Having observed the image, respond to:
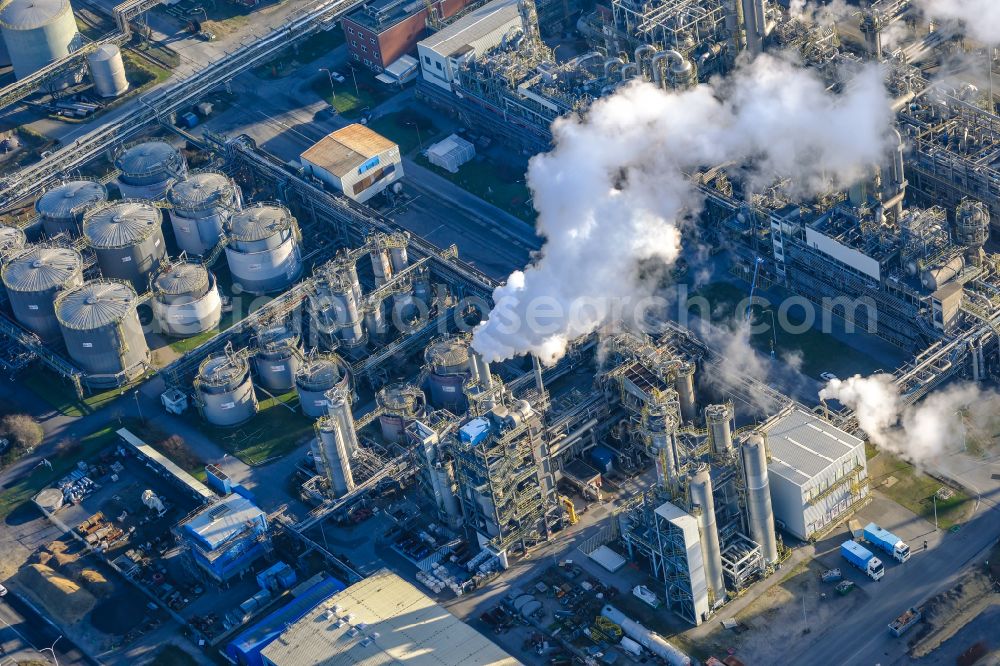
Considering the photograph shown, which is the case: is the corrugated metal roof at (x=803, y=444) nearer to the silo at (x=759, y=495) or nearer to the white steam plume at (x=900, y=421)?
the silo at (x=759, y=495)

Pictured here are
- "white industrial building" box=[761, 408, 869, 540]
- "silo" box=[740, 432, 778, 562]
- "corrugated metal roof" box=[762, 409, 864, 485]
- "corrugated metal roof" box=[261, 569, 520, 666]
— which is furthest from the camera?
"corrugated metal roof" box=[762, 409, 864, 485]

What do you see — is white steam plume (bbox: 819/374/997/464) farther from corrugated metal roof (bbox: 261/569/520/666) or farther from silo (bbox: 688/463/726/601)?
corrugated metal roof (bbox: 261/569/520/666)

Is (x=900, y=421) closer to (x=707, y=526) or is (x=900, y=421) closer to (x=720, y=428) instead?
(x=720, y=428)

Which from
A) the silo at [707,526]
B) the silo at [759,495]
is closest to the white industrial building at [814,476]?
the silo at [759,495]

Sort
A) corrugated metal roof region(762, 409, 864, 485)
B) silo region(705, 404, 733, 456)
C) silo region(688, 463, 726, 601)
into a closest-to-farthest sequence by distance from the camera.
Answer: silo region(688, 463, 726, 601)
silo region(705, 404, 733, 456)
corrugated metal roof region(762, 409, 864, 485)

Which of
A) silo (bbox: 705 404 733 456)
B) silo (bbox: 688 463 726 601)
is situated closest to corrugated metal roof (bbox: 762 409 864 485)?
silo (bbox: 705 404 733 456)

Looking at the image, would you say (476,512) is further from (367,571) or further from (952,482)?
(952,482)
